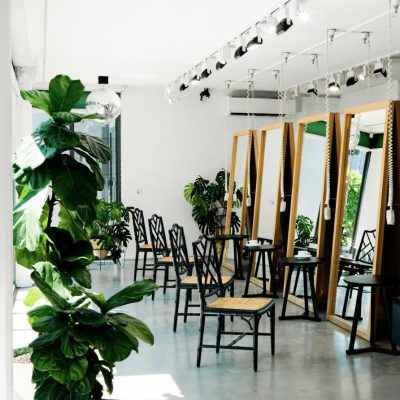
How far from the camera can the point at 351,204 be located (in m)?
6.58

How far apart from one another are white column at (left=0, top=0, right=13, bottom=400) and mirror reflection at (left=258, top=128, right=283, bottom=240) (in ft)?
20.7

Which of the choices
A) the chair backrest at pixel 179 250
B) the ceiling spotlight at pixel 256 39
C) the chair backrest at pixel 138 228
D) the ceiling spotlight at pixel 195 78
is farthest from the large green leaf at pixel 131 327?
the ceiling spotlight at pixel 195 78

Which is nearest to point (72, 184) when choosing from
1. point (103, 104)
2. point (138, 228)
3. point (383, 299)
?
point (383, 299)

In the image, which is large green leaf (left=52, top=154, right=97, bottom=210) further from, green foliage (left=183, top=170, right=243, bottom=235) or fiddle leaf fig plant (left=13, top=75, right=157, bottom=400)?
green foliage (left=183, top=170, right=243, bottom=235)

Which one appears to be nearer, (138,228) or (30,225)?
(30,225)

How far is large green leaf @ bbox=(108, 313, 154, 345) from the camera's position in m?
2.85

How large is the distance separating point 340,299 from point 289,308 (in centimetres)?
87

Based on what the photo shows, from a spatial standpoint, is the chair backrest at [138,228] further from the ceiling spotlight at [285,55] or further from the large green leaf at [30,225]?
the large green leaf at [30,225]

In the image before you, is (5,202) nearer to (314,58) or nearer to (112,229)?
(314,58)

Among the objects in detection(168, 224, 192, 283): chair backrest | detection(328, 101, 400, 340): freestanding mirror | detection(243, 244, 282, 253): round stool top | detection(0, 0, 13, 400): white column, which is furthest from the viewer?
detection(243, 244, 282, 253): round stool top

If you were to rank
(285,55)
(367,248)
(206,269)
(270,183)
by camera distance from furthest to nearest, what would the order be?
(270,183) < (285,55) < (367,248) < (206,269)

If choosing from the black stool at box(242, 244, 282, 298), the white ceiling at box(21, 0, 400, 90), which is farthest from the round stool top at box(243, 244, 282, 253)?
the white ceiling at box(21, 0, 400, 90)

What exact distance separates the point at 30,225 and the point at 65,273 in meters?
0.26

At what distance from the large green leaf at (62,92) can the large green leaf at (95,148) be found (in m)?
0.17
